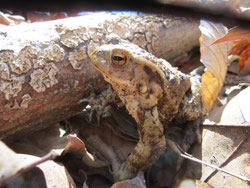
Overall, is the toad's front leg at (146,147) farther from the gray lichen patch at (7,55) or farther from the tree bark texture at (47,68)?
the gray lichen patch at (7,55)

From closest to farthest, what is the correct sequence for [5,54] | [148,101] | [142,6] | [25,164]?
[142,6], [25,164], [5,54], [148,101]

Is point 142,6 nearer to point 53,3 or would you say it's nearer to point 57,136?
point 53,3

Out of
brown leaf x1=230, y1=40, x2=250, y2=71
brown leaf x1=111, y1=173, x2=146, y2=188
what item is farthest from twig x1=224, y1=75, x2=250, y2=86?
brown leaf x1=111, y1=173, x2=146, y2=188

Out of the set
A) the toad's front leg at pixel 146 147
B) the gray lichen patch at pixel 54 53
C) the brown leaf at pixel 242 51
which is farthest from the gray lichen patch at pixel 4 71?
the brown leaf at pixel 242 51

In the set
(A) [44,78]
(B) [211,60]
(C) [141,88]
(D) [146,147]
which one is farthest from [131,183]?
(B) [211,60]

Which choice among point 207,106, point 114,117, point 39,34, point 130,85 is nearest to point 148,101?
point 130,85

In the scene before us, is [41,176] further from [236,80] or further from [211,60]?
[236,80]

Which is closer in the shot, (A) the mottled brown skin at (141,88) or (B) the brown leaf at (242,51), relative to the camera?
(A) the mottled brown skin at (141,88)
